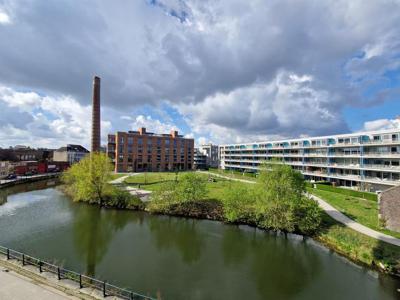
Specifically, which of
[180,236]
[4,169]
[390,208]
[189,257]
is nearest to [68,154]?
[4,169]

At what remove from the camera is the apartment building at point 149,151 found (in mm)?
81938

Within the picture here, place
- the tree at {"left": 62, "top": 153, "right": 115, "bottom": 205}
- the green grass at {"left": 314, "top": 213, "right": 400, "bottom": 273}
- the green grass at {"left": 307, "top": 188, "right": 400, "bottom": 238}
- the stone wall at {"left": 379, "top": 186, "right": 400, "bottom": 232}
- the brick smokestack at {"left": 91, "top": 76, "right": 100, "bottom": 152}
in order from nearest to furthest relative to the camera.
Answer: the green grass at {"left": 314, "top": 213, "right": 400, "bottom": 273} → the stone wall at {"left": 379, "top": 186, "right": 400, "bottom": 232} → the green grass at {"left": 307, "top": 188, "right": 400, "bottom": 238} → the tree at {"left": 62, "top": 153, "right": 115, "bottom": 205} → the brick smokestack at {"left": 91, "top": 76, "right": 100, "bottom": 152}

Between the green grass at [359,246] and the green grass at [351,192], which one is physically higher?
the green grass at [351,192]

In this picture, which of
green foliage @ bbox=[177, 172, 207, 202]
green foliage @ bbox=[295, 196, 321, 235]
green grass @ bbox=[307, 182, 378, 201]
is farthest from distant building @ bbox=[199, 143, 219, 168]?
green foliage @ bbox=[295, 196, 321, 235]

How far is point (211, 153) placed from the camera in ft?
419

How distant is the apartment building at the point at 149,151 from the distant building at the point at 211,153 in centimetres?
2750

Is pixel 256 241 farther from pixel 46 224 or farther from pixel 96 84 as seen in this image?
pixel 96 84

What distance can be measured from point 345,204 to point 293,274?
21245mm

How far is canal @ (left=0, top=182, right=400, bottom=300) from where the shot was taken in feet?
52.6

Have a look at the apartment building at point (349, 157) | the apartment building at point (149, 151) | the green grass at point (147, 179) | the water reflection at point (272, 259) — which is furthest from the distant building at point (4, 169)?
the apartment building at point (349, 157)

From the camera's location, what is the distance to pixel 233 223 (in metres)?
30.7

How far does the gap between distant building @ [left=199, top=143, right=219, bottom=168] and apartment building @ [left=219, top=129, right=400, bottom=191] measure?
50.4 metres

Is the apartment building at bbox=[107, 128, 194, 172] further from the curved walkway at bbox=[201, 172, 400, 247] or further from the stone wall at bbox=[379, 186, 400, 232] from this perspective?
the stone wall at bbox=[379, 186, 400, 232]

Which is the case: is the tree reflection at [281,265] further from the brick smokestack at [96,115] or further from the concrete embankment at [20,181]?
the concrete embankment at [20,181]
